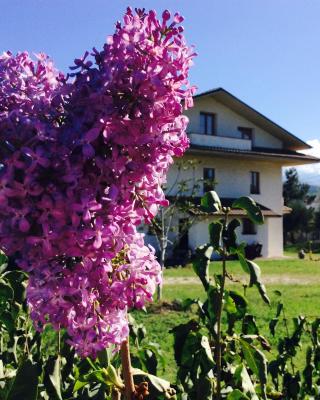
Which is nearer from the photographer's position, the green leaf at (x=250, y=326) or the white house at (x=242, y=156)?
the green leaf at (x=250, y=326)

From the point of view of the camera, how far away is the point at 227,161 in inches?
1293

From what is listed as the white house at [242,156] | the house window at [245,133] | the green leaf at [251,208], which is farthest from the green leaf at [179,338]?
the house window at [245,133]

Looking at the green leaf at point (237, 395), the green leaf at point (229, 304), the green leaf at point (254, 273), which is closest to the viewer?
the green leaf at point (254, 273)

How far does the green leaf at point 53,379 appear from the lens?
199 cm

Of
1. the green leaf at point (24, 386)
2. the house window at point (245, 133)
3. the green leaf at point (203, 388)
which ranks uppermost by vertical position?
the house window at point (245, 133)

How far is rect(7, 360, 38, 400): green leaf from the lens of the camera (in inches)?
68.1

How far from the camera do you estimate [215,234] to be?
1.91m

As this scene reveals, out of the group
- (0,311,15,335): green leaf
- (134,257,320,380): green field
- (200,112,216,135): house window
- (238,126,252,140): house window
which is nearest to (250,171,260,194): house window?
(238,126,252,140): house window

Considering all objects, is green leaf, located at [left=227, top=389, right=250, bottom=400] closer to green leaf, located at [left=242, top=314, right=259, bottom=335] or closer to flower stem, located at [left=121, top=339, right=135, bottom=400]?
flower stem, located at [left=121, top=339, right=135, bottom=400]

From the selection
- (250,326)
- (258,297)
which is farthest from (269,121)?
(250,326)

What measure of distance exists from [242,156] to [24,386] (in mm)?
30965

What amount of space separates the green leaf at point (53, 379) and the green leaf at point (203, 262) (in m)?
0.60

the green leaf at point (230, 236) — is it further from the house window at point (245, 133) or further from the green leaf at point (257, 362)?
the house window at point (245, 133)

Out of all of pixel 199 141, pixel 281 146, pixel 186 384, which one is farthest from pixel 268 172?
pixel 186 384
